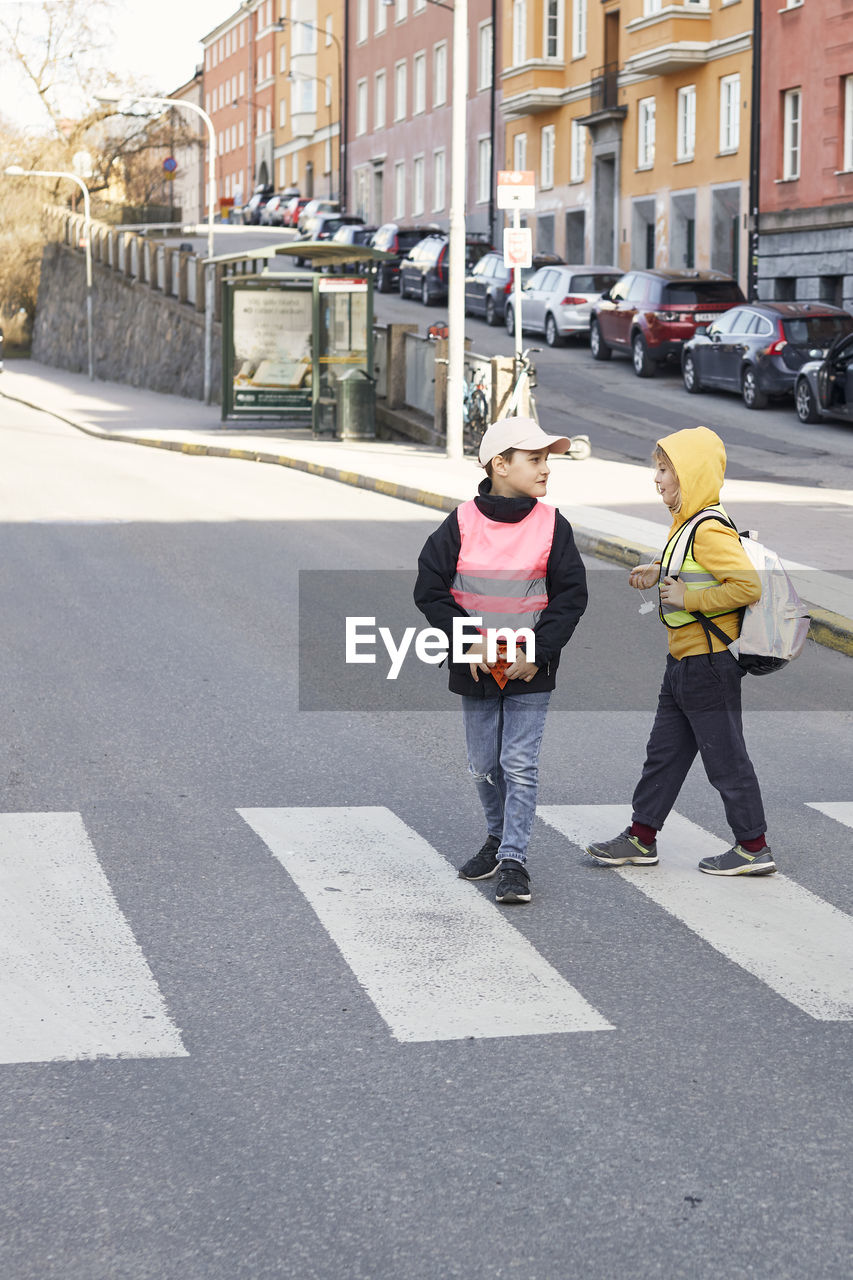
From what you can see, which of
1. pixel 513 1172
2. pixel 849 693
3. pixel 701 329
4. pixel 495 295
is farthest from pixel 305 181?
pixel 513 1172

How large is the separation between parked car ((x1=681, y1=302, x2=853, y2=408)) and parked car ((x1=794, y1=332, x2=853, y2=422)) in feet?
3.25

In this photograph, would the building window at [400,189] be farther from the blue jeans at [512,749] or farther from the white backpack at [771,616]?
the blue jeans at [512,749]

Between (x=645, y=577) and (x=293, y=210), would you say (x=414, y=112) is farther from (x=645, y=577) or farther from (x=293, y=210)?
(x=645, y=577)

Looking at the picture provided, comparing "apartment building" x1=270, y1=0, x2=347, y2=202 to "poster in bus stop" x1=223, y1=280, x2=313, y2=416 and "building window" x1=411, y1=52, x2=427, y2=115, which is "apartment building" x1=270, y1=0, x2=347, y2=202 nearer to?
"building window" x1=411, y1=52, x2=427, y2=115

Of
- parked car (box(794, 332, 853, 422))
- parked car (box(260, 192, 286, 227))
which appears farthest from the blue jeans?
parked car (box(260, 192, 286, 227))

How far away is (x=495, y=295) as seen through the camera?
1613 inches

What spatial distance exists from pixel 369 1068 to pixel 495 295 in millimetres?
37691

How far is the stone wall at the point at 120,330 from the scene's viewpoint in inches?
1775

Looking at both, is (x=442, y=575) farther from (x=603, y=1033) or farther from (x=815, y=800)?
(x=815, y=800)

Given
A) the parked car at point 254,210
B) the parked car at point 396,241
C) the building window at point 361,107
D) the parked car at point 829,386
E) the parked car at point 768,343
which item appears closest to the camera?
the parked car at point 829,386

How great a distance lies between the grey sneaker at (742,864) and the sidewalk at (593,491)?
15.5 feet

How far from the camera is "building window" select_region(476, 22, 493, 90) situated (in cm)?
5881


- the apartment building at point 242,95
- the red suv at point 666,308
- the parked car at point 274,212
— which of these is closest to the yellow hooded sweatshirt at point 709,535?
the red suv at point 666,308

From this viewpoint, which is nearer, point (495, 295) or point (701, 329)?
point (701, 329)
